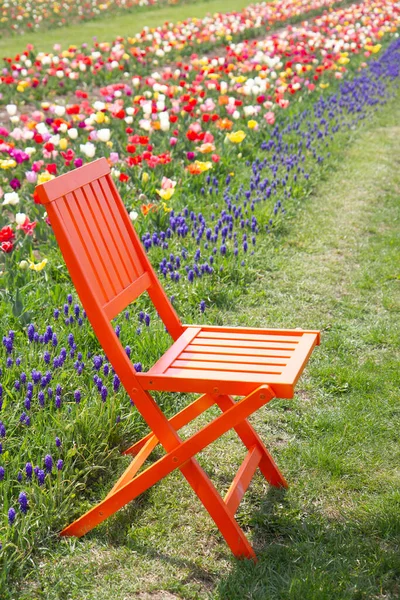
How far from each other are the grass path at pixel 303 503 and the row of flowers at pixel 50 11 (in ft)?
45.5

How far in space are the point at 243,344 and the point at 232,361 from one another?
0.61 ft

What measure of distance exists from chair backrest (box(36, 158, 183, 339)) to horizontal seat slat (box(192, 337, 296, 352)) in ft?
0.56

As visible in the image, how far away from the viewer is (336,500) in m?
3.01

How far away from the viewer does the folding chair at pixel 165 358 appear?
2.56 m

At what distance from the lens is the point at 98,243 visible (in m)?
2.80

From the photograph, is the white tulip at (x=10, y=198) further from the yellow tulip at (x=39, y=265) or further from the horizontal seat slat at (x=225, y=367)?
the horizontal seat slat at (x=225, y=367)

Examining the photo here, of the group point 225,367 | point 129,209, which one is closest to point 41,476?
point 225,367

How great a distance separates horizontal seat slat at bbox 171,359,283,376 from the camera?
2623mm

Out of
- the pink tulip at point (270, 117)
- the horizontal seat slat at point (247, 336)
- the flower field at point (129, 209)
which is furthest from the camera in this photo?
the pink tulip at point (270, 117)

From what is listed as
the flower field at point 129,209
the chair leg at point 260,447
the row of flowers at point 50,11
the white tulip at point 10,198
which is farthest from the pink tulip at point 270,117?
the row of flowers at point 50,11

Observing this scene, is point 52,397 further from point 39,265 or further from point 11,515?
point 39,265

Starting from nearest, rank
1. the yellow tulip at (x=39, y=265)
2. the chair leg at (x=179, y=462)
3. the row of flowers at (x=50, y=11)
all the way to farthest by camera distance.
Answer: the chair leg at (x=179, y=462), the yellow tulip at (x=39, y=265), the row of flowers at (x=50, y=11)

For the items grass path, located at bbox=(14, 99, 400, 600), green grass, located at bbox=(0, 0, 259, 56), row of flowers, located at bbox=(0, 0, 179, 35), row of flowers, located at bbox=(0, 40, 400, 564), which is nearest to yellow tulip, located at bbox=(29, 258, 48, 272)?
row of flowers, located at bbox=(0, 40, 400, 564)

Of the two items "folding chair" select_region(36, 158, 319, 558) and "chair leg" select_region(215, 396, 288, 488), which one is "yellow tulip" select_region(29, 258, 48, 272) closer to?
"folding chair" select_region(36, 158, 319, 558)
